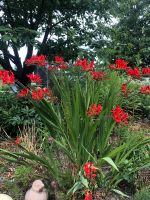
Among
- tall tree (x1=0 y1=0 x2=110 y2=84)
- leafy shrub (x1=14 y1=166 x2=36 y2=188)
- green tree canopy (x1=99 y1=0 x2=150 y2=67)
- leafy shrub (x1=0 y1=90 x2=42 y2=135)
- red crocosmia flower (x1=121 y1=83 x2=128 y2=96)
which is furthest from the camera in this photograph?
green tree canopy (x1=99 y1=0 x2=150 y2=67)

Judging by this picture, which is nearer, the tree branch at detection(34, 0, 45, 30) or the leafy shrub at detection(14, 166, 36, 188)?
the leafy shrub at detection(14, 166, 36, 188)

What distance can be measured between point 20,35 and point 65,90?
7.65ft

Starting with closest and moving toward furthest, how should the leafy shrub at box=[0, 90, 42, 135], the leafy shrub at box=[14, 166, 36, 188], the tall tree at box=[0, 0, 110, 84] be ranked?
the leafy shrub at box=[14, 166, 36, 188]
the leafy shrub at box=[0, 90, 42, 135]
the tall tree at box=[0, 0, 110, 84]

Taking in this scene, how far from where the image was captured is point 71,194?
3.98 meters

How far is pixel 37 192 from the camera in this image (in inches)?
153

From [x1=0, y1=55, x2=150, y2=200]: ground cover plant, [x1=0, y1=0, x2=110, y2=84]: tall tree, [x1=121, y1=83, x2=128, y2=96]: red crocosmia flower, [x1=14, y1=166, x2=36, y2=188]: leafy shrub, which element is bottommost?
[x1=14, y1=166, x2=36, y2=188]: leafy shrub

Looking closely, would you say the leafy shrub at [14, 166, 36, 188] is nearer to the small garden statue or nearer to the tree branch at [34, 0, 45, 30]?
the small garden statue

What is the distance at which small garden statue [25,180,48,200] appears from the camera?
3.89 metres

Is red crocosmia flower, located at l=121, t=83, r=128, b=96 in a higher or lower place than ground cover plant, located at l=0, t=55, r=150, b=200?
higher

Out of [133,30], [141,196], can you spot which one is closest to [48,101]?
[141,196]

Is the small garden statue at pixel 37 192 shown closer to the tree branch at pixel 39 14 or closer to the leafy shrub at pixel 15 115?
the leafy shrub at pixel 15 115

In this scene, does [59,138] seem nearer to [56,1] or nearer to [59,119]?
[59,119]

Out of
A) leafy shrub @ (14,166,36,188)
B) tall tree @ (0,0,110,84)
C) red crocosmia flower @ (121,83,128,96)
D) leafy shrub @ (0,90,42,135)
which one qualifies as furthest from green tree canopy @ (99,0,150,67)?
leafy shrub @ (14,166,36,188)

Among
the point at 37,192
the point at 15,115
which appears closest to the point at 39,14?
the point at 15,115
